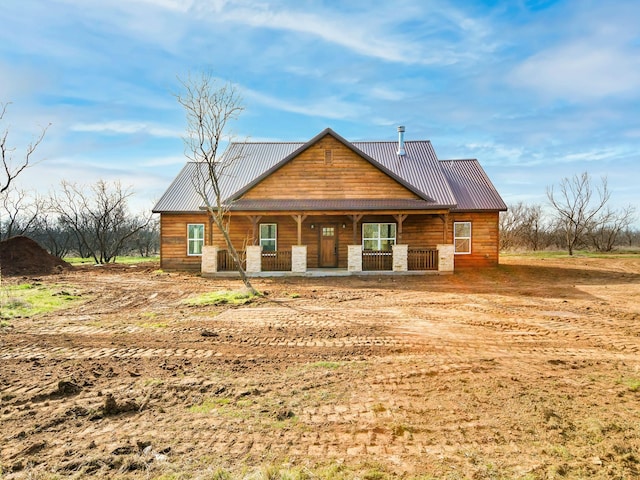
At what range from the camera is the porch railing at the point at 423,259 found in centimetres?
1927

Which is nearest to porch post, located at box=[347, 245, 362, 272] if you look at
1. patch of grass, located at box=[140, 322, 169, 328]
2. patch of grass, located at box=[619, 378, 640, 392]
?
patch of grass, located at box=[140, 322, 169, 328]

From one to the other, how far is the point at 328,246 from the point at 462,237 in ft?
22.3

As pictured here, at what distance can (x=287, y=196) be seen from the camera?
65.5 feet

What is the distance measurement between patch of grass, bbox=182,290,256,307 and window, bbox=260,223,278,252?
8563mm

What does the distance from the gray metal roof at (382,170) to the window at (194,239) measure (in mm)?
972

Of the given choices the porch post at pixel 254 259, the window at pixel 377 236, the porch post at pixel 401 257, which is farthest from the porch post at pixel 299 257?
the porch post at pixel 401 257

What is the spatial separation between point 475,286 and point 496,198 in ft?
26.8

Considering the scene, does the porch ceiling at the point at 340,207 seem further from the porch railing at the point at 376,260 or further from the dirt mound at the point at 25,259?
the dirt mound at the point at 25,259

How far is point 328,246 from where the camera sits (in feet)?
69.1

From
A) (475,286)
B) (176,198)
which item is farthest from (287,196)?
(475,286)

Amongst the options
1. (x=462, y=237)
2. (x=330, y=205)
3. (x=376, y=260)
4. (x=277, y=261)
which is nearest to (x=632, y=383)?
(x=330, y=205)

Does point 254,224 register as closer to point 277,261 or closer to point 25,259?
point 277,261

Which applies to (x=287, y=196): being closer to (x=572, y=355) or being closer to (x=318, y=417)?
(x=572, y=355)

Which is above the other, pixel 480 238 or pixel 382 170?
pixel 382 170
